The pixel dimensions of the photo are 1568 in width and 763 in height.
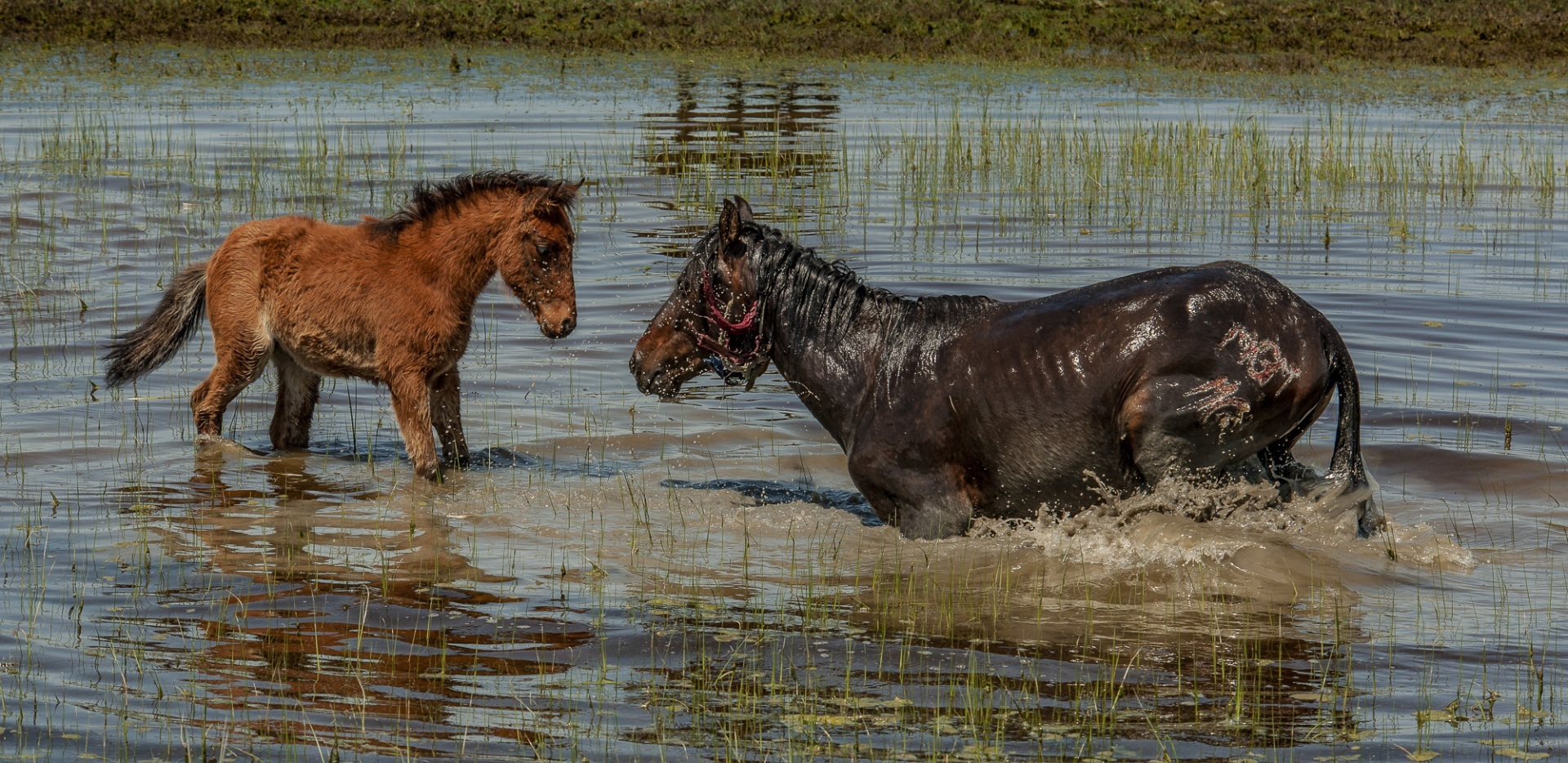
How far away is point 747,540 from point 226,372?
10.7 feet

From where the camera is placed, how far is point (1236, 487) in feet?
22.0

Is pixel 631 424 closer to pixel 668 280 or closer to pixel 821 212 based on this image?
pixel 668 280

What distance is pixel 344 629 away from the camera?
19.0ft

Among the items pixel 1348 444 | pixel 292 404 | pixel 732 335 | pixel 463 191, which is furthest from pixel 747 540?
pixel 292 404

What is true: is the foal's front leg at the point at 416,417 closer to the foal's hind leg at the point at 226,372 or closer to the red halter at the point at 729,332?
the foal's hind leg at the point at 226,372

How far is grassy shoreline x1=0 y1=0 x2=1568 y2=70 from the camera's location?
28500 millimetres

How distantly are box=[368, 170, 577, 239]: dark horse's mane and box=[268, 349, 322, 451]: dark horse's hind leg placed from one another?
3.63 feet

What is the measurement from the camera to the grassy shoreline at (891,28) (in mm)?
28500

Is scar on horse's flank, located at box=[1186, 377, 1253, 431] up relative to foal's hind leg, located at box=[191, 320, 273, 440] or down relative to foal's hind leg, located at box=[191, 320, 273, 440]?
up

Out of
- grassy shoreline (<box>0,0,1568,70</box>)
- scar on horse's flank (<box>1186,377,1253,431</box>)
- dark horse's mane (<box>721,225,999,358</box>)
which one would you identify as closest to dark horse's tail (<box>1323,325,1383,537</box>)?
scar on horse's flank (<box>1186,377,1253,431</box>)

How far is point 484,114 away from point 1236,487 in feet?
54.5

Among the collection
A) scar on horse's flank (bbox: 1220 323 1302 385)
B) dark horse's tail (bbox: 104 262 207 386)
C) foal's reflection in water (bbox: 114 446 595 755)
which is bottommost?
foal's reflection in water (bbox: 114 446 595 755)

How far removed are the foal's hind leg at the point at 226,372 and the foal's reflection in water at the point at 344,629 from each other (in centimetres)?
79

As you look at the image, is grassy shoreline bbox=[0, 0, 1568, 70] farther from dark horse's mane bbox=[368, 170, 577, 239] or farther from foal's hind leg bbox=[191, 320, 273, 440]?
dark horse's mane bbox=[368, 170, 577, 239]
